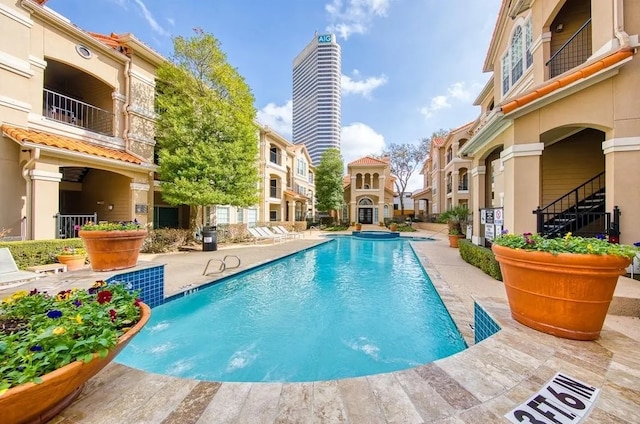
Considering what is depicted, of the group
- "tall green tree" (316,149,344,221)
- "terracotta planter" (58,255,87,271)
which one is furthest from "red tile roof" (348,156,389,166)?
"terracotta planter" (58,255,87,271)

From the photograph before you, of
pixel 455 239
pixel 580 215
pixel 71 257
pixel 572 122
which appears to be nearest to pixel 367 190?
pixel 455 239

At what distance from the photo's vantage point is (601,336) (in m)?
2.75

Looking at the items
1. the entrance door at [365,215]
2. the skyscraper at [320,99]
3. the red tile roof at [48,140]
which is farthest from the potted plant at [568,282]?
the skyscraper at [320,99]

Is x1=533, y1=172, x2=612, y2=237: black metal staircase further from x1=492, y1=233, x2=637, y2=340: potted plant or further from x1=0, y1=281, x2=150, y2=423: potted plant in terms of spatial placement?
x1=0, y1=281, x2=150, y2=423: potted plant

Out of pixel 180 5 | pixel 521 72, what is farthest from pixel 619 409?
pixel 180 5

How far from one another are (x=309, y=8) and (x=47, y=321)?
19265 millimetres

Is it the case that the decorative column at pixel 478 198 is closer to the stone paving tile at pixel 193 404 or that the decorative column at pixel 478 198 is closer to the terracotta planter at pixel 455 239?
the terracotta planter at pixel 455 239

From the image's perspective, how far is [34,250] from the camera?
7020mm

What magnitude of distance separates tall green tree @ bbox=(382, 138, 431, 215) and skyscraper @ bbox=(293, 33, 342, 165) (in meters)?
40.8

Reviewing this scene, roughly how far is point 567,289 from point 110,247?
7326mm

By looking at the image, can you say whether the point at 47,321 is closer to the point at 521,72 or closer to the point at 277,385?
the point at 277,385

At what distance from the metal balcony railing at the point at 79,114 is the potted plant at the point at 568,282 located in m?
15.0

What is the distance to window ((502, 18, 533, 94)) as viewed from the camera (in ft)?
27.7

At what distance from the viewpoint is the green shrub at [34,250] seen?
666 cm
